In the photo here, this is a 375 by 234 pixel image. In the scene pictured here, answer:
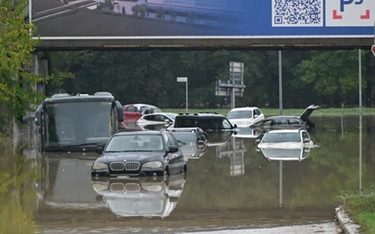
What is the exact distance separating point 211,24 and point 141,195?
2503 cm

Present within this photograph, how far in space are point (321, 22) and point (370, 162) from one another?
15364mm

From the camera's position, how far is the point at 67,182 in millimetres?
23641

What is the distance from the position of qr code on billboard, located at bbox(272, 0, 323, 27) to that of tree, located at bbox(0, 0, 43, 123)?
11.8 meters

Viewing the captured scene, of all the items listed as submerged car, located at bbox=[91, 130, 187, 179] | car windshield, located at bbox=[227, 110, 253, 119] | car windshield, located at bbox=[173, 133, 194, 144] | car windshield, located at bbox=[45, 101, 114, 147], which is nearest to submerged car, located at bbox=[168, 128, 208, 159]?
car windshield, located at bbox=[173, 133, 194, 144]

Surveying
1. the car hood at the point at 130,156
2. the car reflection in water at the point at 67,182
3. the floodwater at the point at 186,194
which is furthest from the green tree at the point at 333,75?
the car hood at the point at 130,156

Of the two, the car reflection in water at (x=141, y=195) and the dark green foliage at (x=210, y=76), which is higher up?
the dark green foliage at (x=210, y=76)

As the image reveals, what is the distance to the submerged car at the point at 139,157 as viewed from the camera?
22.9 m

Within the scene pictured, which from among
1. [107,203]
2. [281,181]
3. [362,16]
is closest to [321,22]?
[362,16]

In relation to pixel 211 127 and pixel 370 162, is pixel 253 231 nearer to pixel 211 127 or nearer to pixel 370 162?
pixel 370 162

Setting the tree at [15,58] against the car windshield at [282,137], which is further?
the tree at [15,58]

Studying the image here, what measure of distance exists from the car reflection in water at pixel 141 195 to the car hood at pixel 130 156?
0.55 meters

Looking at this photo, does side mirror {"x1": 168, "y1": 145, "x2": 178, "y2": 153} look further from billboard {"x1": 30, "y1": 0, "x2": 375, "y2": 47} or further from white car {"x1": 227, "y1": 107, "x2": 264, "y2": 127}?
white car {"x1": 227, "y1": 107, "x2": 264, "y2": 127}

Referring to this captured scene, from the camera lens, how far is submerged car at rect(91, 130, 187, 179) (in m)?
22.9

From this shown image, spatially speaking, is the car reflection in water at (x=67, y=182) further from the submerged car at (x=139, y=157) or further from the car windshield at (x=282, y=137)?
the car windshield at (x=282, y=137)
